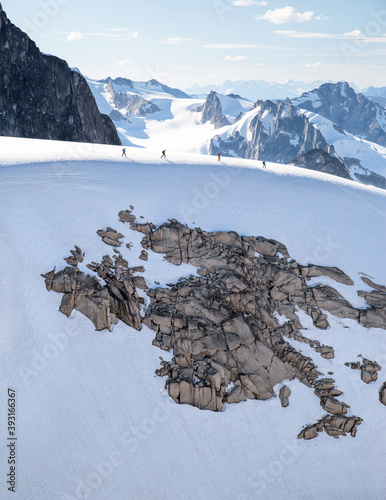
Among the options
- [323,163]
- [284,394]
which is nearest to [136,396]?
[284,394]

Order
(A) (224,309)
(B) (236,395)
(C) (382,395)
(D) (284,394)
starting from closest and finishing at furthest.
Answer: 1. (B) (236,395)
2. (D) (284,394)
3. (C) (382,395)
4. (A) (224,309)

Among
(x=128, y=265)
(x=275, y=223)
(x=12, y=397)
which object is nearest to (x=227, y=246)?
(x=275, y=223)

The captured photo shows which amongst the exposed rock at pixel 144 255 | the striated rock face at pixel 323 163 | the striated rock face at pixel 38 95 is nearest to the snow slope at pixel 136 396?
the exposed rock at pixel 144 255

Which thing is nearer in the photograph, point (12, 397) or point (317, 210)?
point (12, 397)

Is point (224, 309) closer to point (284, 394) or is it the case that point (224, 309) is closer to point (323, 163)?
point (284, 394)

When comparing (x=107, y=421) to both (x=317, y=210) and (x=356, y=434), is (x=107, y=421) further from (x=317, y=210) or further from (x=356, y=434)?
(x=317, y=210)

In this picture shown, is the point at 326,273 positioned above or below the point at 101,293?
above

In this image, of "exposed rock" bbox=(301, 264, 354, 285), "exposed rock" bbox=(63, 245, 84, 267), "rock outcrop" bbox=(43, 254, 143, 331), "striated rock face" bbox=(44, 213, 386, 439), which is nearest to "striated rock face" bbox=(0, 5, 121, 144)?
"exposed rock" bbox=(63, 245, 84, 267)

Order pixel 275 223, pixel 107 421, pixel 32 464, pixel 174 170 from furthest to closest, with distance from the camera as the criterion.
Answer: pixel 174 170 → pixel 275 223 → pixel 107 421 → pixel 32 464
